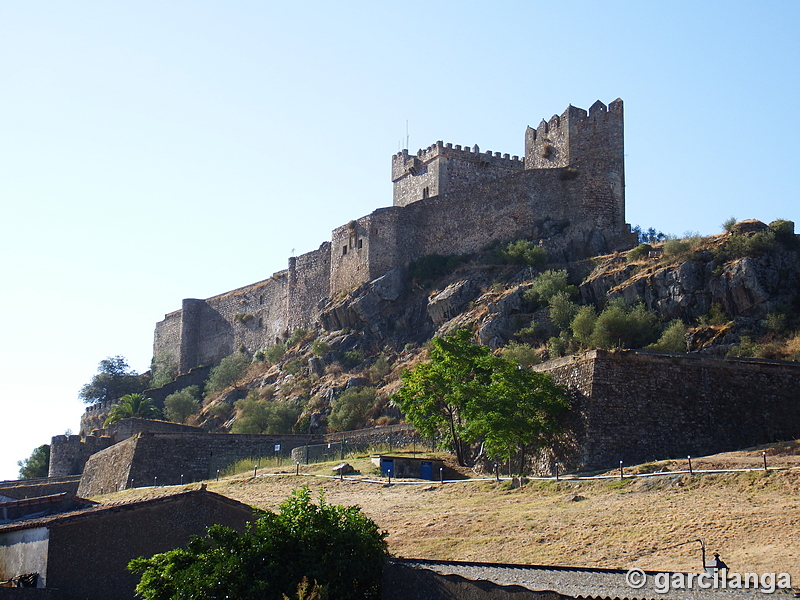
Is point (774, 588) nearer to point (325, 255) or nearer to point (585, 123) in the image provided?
point (585, 123)

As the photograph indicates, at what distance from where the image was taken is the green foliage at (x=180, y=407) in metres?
54.8

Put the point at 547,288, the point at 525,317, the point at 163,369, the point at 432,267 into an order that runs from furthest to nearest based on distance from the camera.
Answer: the point at 163,369
the point at 432,267
the point at 525,317
the point at 547,288

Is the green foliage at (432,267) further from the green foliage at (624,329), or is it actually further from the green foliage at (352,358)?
the green foliage at (624,329)

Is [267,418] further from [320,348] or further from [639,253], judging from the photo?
[639,253]

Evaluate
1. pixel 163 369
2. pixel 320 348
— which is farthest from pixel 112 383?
pixel 320 348

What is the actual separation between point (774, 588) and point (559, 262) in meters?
31.0

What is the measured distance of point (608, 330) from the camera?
3662 centimetres

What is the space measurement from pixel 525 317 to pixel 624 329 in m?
6.05

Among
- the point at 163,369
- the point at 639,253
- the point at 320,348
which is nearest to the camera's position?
the point at 639,253

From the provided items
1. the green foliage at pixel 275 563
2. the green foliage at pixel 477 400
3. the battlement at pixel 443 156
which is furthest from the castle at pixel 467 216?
the green foliage at pixel 275 563

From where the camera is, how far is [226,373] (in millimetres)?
57656

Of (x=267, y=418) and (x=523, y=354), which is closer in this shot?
(x=523, y=354)

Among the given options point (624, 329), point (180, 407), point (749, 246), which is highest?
point (749, 246)

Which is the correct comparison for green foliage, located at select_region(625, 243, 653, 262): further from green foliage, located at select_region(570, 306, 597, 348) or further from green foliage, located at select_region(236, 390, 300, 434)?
green foliage, located at select_region(236, 390, 300, 434)
